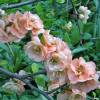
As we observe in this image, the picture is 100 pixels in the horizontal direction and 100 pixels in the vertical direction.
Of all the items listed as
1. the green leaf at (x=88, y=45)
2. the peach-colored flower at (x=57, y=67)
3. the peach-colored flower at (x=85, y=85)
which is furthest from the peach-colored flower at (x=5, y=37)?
the green leaf at (x=88, y=45)

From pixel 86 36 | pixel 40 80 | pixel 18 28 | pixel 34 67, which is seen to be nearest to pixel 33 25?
pixel 18 28

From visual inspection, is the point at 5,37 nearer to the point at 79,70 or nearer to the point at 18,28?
the point at 18,28

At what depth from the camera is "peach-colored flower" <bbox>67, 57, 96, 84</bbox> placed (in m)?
1.53

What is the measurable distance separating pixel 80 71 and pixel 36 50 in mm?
171

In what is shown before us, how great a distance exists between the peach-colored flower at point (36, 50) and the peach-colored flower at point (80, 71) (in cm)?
11

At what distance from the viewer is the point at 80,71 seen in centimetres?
157

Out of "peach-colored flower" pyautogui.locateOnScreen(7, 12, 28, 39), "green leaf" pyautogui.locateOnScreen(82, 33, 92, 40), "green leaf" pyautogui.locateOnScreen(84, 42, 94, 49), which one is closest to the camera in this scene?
"peach-colored flower" pyautogui.locateOnScreen(7, 12, 28, 39)

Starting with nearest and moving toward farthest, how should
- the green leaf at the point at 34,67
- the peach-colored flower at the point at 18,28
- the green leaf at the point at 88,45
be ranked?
1. the peach-colored flower at the point at 18,28
2. the green leaf at the point at 34,67
3. the green leaf at the point at 88,45

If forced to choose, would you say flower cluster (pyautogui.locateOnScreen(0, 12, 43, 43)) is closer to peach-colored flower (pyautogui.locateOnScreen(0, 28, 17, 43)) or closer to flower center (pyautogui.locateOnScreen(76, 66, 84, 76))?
peach-colored flower (pyautogui.locateOnScreen(0, 28, 17, 43))

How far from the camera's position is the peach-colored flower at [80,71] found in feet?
5.03

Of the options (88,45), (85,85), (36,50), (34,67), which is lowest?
(88,45)

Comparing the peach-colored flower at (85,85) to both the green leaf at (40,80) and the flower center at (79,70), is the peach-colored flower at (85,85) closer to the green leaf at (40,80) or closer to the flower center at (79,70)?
the flower center at (79,70)

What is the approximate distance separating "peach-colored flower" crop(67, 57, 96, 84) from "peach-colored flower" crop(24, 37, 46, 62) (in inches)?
4.5

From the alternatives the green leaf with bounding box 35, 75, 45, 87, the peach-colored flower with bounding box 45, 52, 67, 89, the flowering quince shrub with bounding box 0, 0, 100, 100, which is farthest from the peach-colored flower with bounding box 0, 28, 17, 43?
the green leaf with bounding box 35, 75, 45, 87
